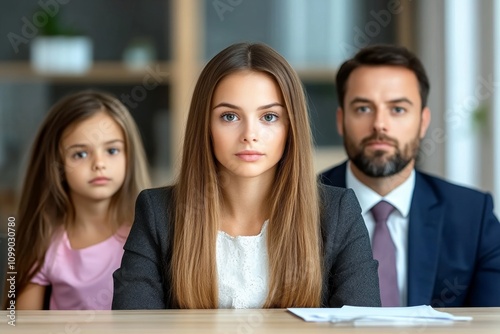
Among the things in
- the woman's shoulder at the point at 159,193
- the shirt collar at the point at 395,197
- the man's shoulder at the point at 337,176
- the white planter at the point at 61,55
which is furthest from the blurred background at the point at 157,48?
the woman's shoulder at the point at 159,193

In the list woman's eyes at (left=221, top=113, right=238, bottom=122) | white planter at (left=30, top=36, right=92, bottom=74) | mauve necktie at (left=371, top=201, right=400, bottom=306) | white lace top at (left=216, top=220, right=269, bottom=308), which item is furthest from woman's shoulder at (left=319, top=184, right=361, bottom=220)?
white planter at (left=30, top=36, right=92, bottom=74)

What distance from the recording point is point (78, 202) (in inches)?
95.6

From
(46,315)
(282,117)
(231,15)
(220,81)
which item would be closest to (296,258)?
(282,117)

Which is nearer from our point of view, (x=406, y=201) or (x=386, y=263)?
(x=386, y=263)

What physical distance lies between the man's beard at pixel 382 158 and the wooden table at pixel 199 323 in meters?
0.84

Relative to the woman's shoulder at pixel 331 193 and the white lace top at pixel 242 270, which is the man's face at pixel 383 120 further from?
the white lace top at pixel 242 270

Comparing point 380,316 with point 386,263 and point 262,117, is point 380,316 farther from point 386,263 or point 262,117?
point 386,263

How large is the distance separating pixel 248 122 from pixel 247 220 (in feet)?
0.84

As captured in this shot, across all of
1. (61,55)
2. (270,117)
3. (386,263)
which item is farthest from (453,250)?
(61,55)

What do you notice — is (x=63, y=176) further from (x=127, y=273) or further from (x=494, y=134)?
(x=494, y=134)

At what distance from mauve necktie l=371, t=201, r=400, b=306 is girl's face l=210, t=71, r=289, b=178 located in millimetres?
650

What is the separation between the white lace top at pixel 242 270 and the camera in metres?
1.87

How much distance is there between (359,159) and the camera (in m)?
2.56

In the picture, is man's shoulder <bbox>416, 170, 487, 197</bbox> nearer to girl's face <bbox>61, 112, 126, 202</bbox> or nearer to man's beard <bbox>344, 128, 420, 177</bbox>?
man's beard <bbox>344, 128, 420, 177</bbox>
